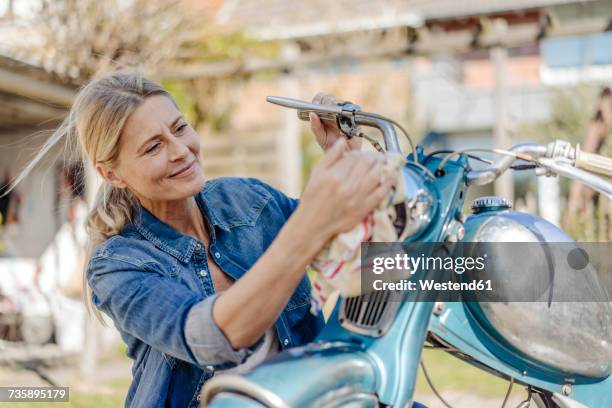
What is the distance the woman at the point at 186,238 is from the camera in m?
0.93

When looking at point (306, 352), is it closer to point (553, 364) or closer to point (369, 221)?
point (369, 221)

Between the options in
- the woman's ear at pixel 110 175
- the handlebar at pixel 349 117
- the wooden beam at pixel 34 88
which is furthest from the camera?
the wooden beam at pixel 34 88

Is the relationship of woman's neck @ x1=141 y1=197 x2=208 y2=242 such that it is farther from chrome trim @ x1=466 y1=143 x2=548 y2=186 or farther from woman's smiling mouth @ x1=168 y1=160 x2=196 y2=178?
chrome trim @ x1=466 y1=143 x2=548 y2=186

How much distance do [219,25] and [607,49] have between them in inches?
201

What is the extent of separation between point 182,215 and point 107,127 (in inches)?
9.2

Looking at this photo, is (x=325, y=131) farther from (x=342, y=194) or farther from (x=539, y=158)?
(x=342, y=194)

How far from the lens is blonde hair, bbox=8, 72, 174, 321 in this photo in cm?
130

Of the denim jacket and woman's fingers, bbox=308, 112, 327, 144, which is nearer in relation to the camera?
the denim jacket

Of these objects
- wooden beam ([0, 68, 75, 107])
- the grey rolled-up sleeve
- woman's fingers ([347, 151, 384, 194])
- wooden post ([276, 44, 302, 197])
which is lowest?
the grey rolled-up sleeve

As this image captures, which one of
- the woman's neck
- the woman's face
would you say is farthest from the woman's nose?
the woman's neck

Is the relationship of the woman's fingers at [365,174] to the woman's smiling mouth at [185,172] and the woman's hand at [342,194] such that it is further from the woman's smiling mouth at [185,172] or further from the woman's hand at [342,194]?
the woman's smiling mouth at [185,172]

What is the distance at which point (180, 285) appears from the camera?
3.77 ft

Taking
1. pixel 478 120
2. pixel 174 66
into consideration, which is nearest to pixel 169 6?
pixel 174 66

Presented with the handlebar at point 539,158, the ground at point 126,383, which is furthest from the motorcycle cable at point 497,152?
the ground at point 126,383
